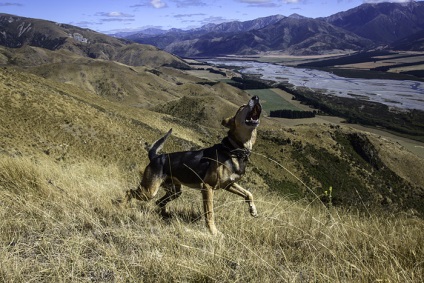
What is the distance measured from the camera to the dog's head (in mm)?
4387

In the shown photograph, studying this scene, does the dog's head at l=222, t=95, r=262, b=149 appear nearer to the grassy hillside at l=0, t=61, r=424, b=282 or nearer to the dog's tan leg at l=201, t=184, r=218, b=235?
the grassy hillside at l=0, t=61, r=424, b=282

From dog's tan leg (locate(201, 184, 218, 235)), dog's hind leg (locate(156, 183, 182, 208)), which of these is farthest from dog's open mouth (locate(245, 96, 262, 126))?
dog's hind leg (locate(156, 183, 182, 208))

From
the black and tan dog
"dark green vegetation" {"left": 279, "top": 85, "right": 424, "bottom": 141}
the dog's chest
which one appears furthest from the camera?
"dark green vegetation" {"left": 279, "top": 85, "right": 424, "bottom": 141}

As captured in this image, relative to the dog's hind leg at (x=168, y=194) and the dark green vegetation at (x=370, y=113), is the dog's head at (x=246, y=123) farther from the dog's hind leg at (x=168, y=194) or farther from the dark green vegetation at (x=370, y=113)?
the dark green vegetation at (x=370, y=113)

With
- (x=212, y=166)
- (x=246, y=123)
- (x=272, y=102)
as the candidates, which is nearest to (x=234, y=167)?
(x=212, y=166)

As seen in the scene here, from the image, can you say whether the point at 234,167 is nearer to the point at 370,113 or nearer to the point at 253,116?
the point at 253,116

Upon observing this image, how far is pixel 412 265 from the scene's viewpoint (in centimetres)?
295

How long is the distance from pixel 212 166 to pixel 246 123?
2.28 ft

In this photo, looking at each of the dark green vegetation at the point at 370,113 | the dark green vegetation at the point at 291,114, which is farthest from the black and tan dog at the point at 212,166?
the dark green vegetation at the point at 291,114

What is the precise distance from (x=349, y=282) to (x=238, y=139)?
8.14 ft

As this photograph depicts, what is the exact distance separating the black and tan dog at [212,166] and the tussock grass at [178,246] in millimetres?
261

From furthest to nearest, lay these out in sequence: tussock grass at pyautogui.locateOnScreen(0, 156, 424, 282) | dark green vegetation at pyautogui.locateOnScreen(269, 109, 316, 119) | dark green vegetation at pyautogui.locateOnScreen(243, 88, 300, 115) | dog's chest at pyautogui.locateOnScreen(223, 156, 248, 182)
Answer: dark green vegetation at pyautogui.locateOnScreen(243, 88, 300, 115)
dark green vegetation at pyautogui.locateOnScreen(269, 109, 316, 119)
dog's chest at pyautogui.locateOnScreen(223, 156, 248, 182)
tussock grass at pyautogui.locateOnScreen(0, 156, 424, 282)

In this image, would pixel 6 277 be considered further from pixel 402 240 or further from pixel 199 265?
pixel 402 240

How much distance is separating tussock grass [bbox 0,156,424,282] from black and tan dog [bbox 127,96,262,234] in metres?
0.26
